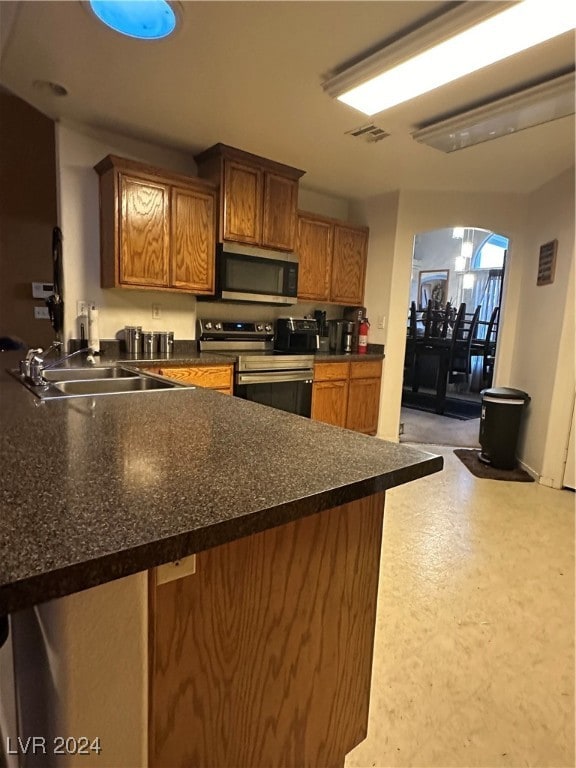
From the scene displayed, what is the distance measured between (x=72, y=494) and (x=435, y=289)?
331 inches

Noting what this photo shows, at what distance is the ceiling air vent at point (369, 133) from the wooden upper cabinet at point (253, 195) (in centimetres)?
74

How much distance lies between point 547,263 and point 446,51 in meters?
2.12

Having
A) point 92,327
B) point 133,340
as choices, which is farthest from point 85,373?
point 133,340

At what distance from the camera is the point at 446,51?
6.14 ft

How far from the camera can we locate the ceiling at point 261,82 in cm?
176

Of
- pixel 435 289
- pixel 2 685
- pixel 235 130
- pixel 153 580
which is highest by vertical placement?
pixel 235 130

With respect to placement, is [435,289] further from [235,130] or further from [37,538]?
[37,538]

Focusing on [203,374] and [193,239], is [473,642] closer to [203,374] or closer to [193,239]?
[203,374]

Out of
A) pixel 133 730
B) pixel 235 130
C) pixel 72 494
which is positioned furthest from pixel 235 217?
pixel 133 730

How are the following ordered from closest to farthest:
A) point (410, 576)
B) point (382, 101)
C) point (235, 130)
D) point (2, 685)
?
1. point (2, 685)
2. point (410, 576)
3. point (382, 101)
4. point (235, 130)

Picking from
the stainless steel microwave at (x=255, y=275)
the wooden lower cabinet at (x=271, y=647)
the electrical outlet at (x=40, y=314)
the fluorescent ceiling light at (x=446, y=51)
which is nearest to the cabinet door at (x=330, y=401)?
the stainless steel microwave at (x=255, y=275)

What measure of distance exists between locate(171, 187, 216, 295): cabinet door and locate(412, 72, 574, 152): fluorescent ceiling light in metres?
1.52

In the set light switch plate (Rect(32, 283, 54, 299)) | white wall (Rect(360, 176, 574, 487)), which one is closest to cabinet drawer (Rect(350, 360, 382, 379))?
white wall (Rect(360, 176, 574, 487))

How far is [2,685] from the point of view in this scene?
0.92 meters
